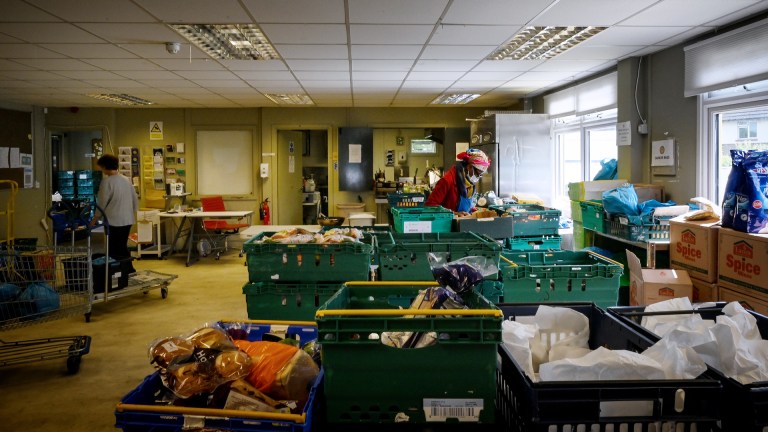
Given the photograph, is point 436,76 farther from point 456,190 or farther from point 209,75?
point 209,75

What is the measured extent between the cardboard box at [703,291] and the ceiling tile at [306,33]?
3192 mm

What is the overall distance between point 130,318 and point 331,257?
9.96 ft

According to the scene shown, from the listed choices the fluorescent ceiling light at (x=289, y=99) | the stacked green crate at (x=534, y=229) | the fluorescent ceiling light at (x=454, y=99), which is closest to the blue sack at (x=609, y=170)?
the stacked green crate at (x=534, y=229)

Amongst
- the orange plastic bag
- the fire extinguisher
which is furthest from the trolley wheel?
the fire extinguisher

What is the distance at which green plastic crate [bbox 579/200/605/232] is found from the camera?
16.1 ft

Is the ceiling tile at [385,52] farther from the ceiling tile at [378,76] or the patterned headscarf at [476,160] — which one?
the patterned headscarf at [476,160]

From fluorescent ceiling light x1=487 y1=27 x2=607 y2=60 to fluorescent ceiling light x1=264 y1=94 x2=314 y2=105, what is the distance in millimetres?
3759

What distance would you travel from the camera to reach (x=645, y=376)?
113 centimetres

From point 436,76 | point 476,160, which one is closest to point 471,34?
point 476,160

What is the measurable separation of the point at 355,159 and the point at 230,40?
5127mm

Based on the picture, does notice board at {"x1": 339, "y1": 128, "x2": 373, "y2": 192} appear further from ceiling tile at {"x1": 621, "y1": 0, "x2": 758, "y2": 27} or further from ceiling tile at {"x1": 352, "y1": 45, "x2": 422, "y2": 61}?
ceiling tile at {"x1": 621, "y1": 0, "x2": 758, "y2": 27}

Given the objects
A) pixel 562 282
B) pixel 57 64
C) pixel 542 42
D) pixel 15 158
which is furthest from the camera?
pixel 15 158

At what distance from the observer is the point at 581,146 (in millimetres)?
7121

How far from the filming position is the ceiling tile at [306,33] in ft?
14.0
